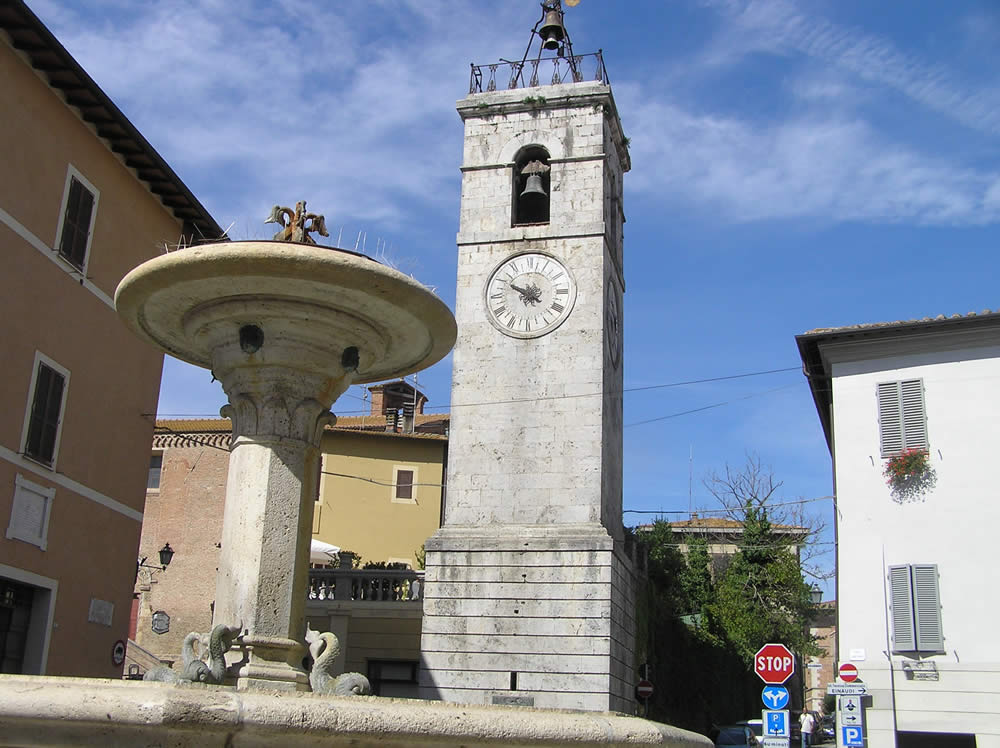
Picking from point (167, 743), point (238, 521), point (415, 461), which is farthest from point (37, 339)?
point (415, 461)

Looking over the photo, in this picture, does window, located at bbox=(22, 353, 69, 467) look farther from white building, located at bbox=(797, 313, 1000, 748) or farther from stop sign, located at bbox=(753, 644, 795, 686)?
white building, located at bbox=(797, 313, 1000, 748)

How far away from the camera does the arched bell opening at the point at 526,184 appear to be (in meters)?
23.7

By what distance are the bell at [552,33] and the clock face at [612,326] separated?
6.01 m

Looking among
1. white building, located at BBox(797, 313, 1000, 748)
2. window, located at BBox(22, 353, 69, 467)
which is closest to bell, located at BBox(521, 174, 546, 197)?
white building, located at BBox(797, 313, 1000, 748)

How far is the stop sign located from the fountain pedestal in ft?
21.7

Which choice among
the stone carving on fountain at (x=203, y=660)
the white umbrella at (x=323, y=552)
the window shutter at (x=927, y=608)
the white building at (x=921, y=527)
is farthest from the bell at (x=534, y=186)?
the stone carving on fountain at (x=203, y=660)

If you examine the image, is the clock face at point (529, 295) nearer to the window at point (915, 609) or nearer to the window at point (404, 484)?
the window at point (915, 609)

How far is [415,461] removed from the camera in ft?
106

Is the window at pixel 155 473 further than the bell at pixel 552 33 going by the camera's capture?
Yes

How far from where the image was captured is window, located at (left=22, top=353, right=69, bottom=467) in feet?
47.6

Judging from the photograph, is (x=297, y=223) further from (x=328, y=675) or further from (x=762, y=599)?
(x=762, y=599)

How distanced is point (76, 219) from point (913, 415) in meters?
13.9

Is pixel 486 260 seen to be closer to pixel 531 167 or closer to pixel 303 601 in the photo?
pixel 531 167

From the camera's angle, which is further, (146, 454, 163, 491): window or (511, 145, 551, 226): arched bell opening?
(146, 454, 163, 491): window
